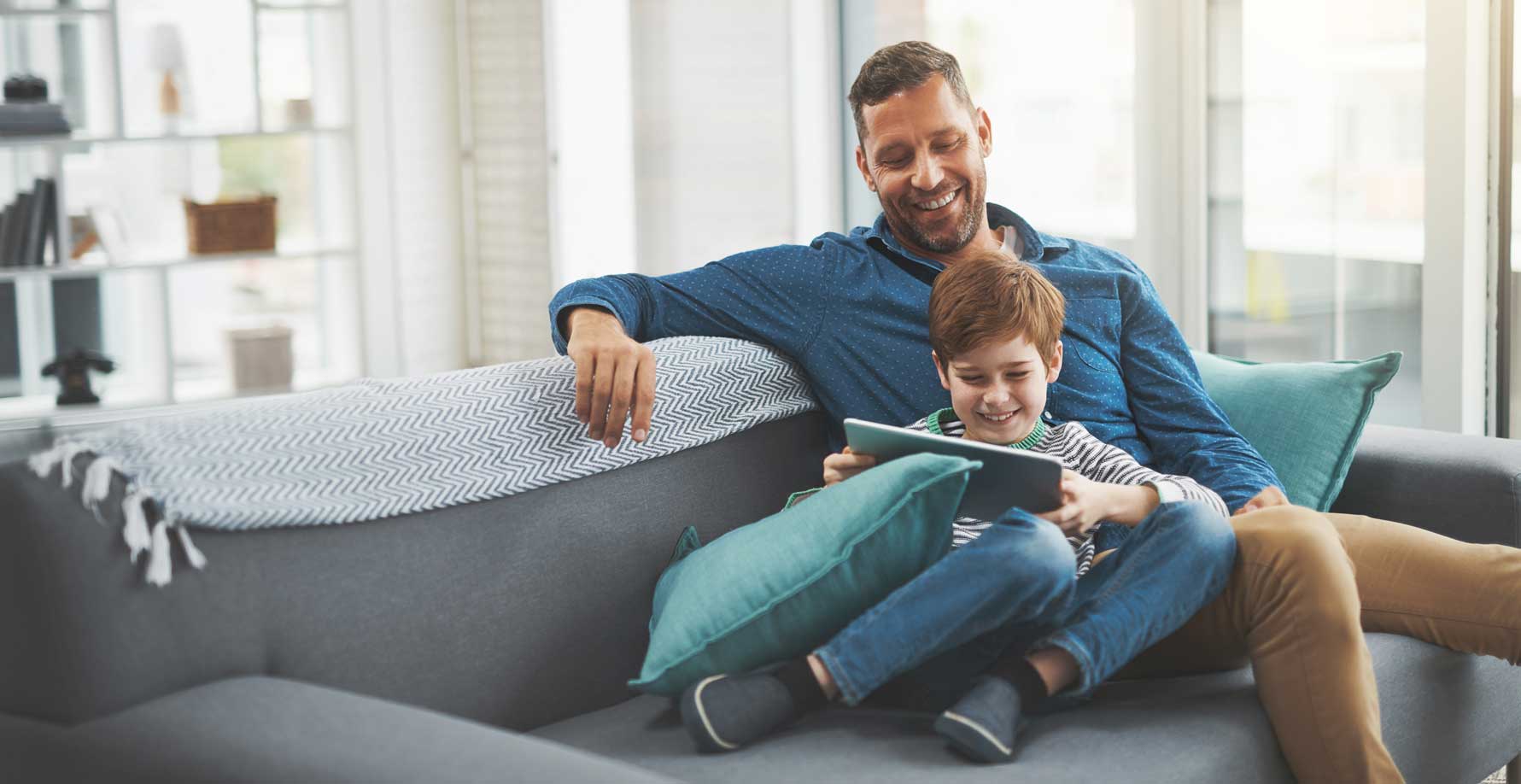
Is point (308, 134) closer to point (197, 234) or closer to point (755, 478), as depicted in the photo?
point (197, 234)

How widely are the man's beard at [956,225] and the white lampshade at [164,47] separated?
123 inches

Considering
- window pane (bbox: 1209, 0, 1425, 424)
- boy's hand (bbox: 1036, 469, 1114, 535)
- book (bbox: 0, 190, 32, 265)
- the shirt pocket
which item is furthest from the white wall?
boy's hand (bbox: 1036, 469, 1114, 535)

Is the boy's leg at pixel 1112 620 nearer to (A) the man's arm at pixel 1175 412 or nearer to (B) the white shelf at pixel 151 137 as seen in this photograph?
(A) the man's arm at pixel 1175 412

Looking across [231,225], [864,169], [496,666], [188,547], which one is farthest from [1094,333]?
[231,225]

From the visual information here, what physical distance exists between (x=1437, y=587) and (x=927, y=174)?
90 centimetres

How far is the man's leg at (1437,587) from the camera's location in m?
1.76

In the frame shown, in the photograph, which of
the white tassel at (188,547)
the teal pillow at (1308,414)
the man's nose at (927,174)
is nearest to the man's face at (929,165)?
the man's nose at (927,174)

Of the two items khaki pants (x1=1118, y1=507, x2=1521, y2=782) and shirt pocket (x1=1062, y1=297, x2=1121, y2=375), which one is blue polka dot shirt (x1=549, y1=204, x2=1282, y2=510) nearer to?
shirt pocket (x1=1062, y1=297, x2=1121, y2=375)

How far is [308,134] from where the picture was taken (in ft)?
15.7

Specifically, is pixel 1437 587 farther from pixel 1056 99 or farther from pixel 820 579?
pixel 1056 99

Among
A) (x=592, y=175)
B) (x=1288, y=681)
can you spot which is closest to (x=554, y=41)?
(x=592, y=175)

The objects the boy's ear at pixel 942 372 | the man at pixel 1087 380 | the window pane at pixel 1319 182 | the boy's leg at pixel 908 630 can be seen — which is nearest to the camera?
the boy's leg at pixel 908 630

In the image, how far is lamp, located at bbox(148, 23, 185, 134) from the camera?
14.5 feet

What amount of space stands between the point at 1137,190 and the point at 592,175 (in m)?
1.95
